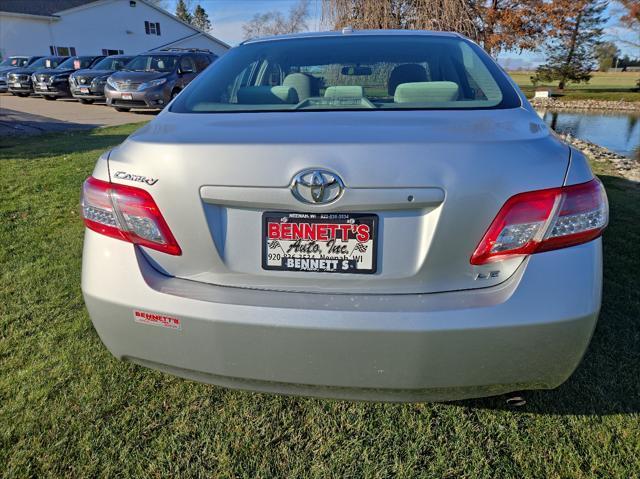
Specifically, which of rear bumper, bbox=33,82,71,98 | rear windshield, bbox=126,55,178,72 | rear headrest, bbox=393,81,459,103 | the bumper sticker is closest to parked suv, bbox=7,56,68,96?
rear bumper, bbox=33,82,71,98

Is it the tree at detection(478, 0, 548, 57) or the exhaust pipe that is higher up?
the tree at detection(478, 0, 548, 57)

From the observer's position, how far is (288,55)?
2.59 m

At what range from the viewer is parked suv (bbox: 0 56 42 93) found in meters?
20.6

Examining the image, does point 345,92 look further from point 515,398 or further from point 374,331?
point 515,398

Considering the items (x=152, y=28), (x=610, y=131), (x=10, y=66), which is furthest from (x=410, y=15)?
(x=152, y=28)

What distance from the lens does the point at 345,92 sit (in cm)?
218

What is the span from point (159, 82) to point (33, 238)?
9884 mm

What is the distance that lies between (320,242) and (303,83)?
1.34 meters

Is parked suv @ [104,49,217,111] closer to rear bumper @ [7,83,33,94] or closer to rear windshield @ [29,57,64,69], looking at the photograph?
rear bumper @ [7,83,33,94]

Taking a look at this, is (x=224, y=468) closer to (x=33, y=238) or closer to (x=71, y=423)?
(x=71, y=423)

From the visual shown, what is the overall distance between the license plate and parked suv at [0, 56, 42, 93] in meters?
23.6

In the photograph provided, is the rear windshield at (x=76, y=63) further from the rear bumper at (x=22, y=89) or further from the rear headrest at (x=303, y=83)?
the rear headrest at (x=303, y=83)

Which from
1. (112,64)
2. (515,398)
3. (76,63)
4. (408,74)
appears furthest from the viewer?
(76,63)

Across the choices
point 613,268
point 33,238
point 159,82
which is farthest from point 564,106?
point 33,238
